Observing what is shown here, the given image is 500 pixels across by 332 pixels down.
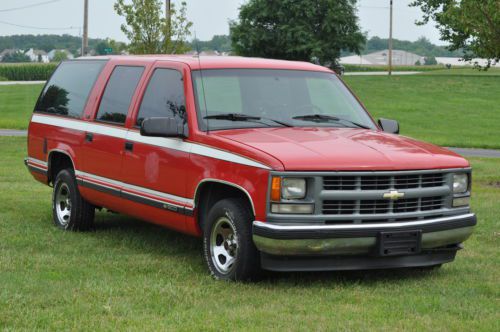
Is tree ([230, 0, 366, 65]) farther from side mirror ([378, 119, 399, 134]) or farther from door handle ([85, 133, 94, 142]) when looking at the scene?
side mirror ([378, 119, 399, 134])

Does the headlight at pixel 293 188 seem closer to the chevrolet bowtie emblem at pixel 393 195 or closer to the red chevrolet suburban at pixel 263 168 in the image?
the red chevrolet suburban at pixel 263 168

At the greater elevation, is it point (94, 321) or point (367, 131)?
point (367, 131)

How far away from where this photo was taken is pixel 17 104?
43.0 metres

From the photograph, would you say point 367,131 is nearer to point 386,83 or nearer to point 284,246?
point 284,246

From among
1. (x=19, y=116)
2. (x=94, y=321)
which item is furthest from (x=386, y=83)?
(x=94, y=321)

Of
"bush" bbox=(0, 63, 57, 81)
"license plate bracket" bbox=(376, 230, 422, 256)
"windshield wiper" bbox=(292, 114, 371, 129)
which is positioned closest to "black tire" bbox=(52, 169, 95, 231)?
"windshield wiper" bbox=(292, 114, 371, 129)

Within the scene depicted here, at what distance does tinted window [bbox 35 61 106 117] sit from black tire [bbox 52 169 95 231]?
0.67 m

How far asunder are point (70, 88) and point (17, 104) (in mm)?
34562

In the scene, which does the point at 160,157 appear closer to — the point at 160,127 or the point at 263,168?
the point at 160,127

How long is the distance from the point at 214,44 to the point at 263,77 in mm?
95834

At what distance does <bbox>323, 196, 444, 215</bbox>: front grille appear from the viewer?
6.63 metres

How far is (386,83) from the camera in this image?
5816 centimetres

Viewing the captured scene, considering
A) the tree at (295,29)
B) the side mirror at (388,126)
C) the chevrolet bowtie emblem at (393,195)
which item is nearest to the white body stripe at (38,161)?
the side mirror at (388,126)

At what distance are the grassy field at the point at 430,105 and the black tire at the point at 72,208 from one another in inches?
725
